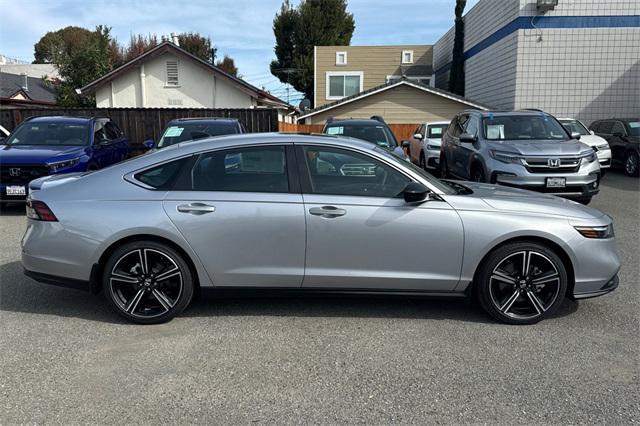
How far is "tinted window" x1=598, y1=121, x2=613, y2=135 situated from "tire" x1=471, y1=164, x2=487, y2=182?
9316 mm

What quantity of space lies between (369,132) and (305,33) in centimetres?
3710

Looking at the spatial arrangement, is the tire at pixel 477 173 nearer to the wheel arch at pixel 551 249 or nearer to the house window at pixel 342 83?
the wheel arch at pixel 551 249

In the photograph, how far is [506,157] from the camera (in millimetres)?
8508

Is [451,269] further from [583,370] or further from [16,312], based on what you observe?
[16,312]

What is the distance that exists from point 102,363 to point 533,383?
9.62 feet

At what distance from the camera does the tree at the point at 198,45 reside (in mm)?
49625

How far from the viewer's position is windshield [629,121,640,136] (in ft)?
48.7

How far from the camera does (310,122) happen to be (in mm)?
23172

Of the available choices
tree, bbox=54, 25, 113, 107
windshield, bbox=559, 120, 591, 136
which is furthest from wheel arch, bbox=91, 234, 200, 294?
tree, bbox=54, 25, 113, 107

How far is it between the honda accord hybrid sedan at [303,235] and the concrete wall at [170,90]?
19.6 metres

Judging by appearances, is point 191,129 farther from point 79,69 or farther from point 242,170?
point 79,69

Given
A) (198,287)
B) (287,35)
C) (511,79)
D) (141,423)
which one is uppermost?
(287,35)

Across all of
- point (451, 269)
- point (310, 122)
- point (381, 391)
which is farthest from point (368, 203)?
point (310, 122)

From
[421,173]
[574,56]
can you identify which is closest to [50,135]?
[421,173]
